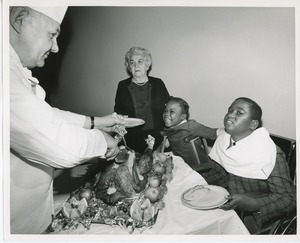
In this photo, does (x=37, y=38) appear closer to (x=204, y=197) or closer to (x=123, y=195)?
(x=123, y=195)

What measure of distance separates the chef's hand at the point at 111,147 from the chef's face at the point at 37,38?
16.3 inches

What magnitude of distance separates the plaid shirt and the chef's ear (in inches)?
40.0

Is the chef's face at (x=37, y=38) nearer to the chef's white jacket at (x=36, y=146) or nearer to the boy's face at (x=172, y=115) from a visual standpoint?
the chef's white jacket at (x=36, y=146)

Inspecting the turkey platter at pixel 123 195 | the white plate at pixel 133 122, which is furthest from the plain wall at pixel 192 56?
the turkey platter at pixel 123 195

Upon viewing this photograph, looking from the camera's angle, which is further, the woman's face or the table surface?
the woman's face

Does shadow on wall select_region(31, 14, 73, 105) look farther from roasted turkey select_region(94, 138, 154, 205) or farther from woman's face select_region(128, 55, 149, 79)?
roasted turkey select_region(94, 138, 154, 205)

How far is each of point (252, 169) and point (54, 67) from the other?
913 millimetres

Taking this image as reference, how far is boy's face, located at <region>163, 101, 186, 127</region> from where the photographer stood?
55.7 inches

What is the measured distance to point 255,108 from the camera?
4.47 feet

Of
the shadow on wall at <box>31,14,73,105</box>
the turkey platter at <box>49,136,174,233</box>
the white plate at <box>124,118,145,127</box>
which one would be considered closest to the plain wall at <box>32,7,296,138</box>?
the shadow on wall at <box>31,14,73,105</box>

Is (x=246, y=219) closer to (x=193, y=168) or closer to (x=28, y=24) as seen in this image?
(x=193, y=168)

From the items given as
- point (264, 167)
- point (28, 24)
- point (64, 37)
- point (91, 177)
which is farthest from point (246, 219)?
point (28, 24)

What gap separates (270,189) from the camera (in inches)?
52.7

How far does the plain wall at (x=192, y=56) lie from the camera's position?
1.39m
